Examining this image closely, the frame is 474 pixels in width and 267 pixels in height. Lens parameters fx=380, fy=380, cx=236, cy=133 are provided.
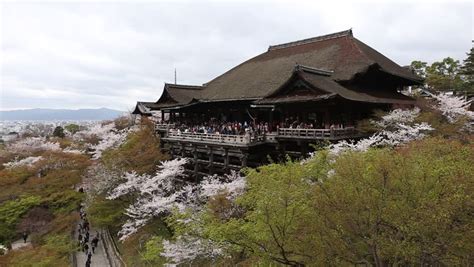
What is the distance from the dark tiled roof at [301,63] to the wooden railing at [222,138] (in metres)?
2.90

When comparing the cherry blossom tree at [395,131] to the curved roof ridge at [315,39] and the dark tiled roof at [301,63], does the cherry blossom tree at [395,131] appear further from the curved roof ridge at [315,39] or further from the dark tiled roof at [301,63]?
the curved roof ridge at [315,39]

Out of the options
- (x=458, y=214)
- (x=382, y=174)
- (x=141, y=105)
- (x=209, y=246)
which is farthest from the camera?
(x=141, y=105)

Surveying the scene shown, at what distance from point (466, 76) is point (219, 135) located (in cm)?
2371

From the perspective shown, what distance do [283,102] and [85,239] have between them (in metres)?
15.5

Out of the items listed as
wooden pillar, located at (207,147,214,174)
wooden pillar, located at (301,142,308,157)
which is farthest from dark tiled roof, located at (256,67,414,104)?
wooden pillar, located at (207,147,214,174)

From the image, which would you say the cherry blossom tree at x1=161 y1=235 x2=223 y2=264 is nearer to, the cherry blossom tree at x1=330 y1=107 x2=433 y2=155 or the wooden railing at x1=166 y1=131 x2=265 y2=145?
the cherry blossom tree at x1=330 y1=107 x2=433 y2=155

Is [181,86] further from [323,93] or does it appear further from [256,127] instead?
[323,93]

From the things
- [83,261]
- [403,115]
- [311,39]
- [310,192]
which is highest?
[311,39]

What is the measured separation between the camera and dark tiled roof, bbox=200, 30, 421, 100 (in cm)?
2331

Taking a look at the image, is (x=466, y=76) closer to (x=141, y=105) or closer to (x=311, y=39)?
(x=311, y=39)

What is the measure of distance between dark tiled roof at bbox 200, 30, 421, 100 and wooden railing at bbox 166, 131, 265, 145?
2.90 m

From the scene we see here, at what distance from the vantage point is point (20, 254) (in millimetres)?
18578

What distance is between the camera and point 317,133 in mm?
18375

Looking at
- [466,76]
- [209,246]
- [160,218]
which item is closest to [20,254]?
[160,218]
